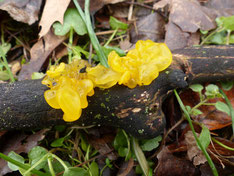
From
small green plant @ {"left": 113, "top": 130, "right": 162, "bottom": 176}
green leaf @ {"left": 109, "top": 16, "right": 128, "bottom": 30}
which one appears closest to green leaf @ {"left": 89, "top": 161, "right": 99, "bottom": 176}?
small green plant @ {"left": 113, "top": 130, "right": 162, "bottom": 176}

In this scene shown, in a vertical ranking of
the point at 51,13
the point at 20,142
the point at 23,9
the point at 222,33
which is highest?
the point at 23,9

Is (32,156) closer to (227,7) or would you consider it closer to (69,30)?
(69,30)

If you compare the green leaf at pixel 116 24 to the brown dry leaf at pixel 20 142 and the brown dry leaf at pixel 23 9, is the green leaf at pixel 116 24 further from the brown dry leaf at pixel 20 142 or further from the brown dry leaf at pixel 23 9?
the brown dry leaf at pixel 20 142

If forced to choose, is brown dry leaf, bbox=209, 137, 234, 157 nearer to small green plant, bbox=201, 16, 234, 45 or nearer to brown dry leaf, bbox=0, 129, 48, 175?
small green plant, bbox=201, 16, 234, 45

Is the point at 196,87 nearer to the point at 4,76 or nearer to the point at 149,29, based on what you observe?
the point at 149,29

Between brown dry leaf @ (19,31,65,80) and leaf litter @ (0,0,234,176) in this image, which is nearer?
leaf litter @ (0,0,234,176)

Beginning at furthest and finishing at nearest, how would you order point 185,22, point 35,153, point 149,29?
point 149,29 < point 185,22 < point 35,153

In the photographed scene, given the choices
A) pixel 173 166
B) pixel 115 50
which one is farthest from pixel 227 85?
pixel 115 50
